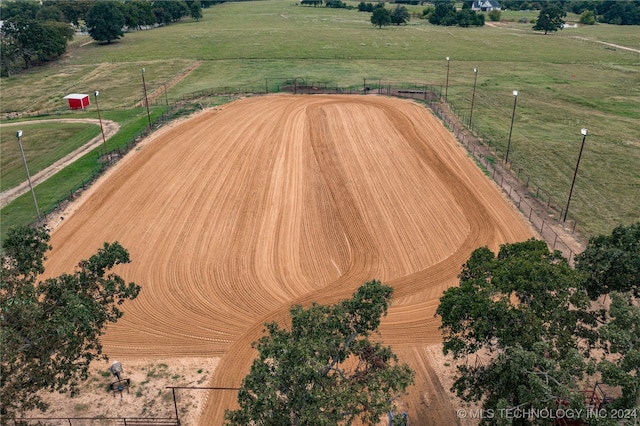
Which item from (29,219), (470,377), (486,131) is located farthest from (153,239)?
(486,131)

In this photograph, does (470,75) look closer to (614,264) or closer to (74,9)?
(614,264)

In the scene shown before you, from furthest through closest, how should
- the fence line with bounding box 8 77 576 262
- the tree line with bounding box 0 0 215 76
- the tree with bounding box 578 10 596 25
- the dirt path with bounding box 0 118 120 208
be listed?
1. the tree with bounding box 578 10 596 25
2. the tree line with bounding box 0 0 215 76
3. the dirt path with bounding box 0 118 120 208
4. the fence line with bounding box 8 77 576 262

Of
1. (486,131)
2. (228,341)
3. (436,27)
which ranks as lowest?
(228,341)

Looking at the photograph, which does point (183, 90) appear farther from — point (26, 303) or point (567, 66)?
point (567, 66)

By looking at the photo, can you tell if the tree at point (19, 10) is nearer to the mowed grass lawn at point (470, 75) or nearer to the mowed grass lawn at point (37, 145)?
the mowed grass lawn at point (470, 75)

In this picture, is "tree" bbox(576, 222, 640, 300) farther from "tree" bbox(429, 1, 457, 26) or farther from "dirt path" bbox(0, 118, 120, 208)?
"tree" bbox(429, 1, 457, 26)

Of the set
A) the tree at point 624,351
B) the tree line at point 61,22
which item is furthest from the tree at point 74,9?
the tree at point 624,351

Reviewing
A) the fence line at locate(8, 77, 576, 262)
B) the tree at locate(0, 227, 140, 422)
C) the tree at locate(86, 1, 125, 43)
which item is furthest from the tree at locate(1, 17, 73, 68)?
the tree at locate(0, 227, 140, 422)
